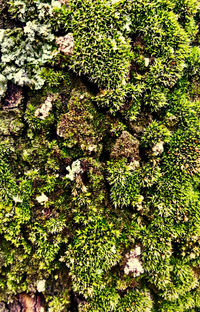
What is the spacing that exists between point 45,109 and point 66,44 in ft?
2.26

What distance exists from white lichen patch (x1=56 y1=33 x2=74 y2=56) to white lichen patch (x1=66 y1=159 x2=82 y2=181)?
44.2 inches

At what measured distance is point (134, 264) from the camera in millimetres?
2340

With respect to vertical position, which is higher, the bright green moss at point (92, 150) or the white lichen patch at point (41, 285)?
the bright green moss at point (92, 150)

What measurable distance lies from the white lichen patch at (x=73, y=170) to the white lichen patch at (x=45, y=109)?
58 cm

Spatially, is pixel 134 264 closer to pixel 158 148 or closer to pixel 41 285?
pixel 41 285

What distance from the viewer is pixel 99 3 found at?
204 centimetres

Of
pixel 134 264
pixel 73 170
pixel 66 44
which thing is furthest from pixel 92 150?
pixel 134 264

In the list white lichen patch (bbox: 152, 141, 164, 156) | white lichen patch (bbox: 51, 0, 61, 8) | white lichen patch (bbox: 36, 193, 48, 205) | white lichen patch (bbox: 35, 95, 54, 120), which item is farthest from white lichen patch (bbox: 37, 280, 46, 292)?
white lichen patch (bbox: 51, 0, 61, 8)

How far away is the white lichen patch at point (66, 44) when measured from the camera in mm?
2104

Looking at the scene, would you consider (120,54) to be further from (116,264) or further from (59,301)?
(59,301)

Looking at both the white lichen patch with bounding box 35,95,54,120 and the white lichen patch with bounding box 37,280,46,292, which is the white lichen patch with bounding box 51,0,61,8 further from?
the white lichen patch with bounding box 37,280,46,292

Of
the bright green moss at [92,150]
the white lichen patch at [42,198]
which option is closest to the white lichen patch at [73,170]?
the bright green moss at [92,150]

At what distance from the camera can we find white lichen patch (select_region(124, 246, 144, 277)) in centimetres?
232

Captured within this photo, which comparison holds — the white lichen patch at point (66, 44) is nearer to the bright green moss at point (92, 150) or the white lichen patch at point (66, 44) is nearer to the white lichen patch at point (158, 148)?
the bright green moss at point (92, 150)
